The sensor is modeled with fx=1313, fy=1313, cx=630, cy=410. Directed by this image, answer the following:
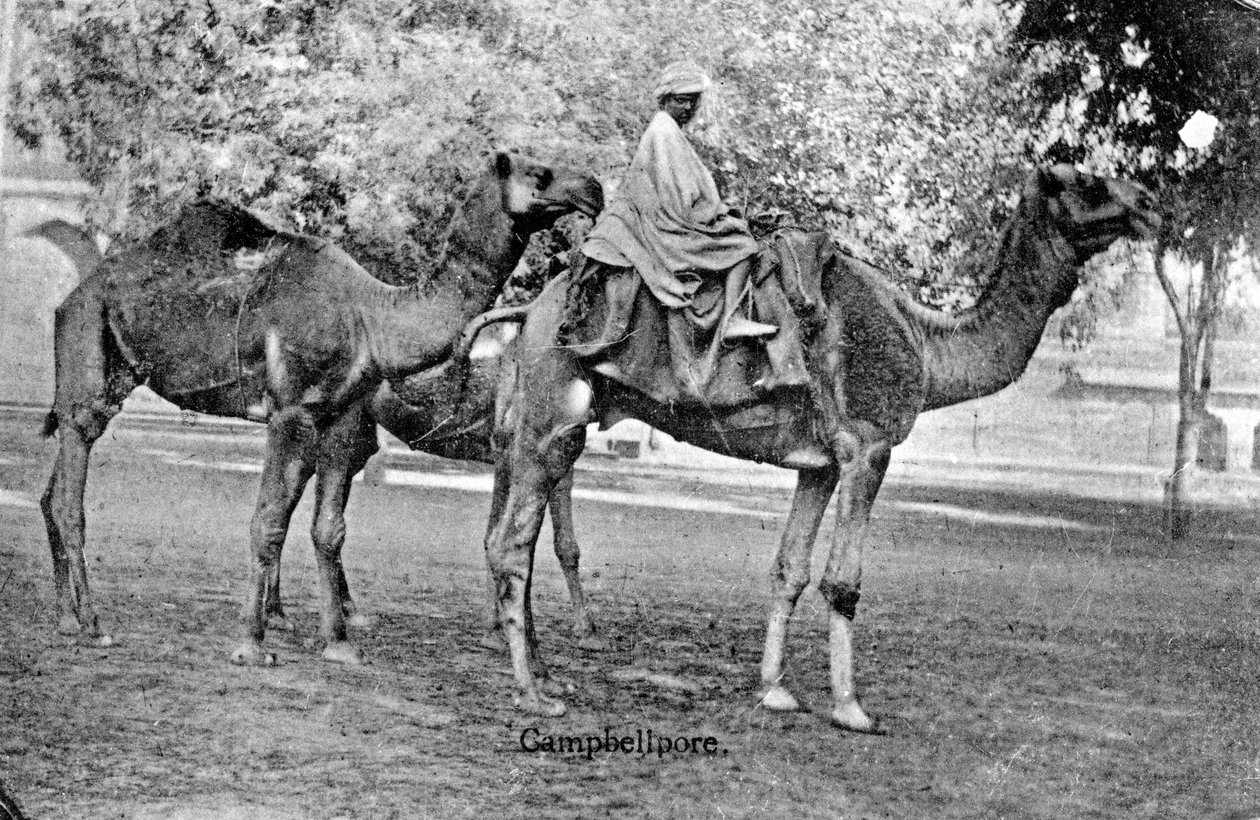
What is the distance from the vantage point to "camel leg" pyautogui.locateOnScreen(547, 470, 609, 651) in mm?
5832

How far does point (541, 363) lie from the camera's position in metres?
5.64

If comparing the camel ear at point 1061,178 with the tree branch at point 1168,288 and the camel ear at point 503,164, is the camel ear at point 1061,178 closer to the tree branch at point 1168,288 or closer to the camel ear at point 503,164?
the tree branch at point 1168,288

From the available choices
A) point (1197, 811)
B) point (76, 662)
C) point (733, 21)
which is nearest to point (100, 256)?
point (76, 662)

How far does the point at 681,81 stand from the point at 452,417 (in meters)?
1.99

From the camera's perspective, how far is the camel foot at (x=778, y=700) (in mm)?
5559

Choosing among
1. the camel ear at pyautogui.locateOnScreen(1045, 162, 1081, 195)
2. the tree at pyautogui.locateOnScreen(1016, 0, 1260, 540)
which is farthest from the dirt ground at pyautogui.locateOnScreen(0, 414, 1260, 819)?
the camel ear at pyautogui.locateOnScreen(1045, 162, 1081, 195)

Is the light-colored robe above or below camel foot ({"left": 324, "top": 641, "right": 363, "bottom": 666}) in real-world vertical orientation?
above

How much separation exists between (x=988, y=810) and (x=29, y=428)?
4.50 m

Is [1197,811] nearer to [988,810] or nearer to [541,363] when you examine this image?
[988,810]

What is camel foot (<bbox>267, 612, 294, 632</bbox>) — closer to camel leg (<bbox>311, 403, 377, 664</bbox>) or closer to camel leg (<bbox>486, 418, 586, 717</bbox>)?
camel leg (<bbox>311, 403, 377, 664</bbox>)

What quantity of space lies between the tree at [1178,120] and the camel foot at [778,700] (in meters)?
1.92

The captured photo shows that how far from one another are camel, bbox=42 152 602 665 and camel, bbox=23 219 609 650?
0.33 feet

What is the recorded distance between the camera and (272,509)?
225 inches

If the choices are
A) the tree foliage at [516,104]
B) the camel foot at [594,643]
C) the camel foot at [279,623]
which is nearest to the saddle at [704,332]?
the tree foliage at [516,104]
